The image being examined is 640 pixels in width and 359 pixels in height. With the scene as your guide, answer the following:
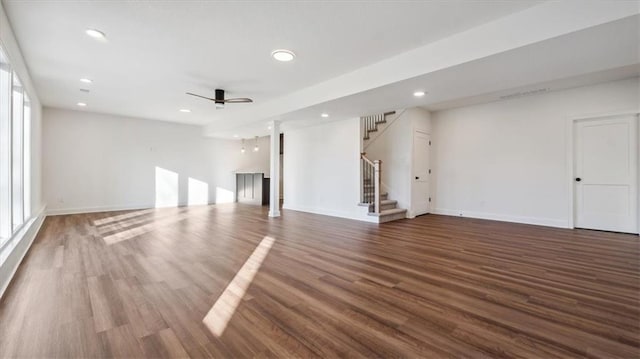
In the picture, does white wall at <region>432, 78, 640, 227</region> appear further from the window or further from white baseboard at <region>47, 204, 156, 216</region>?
white baseboard at <region>47, 204, 156, 216</region>

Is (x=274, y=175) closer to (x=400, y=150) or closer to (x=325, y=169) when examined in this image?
(x=325, y=169)

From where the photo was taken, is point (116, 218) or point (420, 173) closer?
point (116, 218)

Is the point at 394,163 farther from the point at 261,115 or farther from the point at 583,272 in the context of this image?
the point at 583,272

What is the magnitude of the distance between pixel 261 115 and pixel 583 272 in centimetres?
595

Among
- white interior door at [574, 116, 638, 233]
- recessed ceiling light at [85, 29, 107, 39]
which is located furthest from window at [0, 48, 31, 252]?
white interior door at [574, 116, 638, 233]

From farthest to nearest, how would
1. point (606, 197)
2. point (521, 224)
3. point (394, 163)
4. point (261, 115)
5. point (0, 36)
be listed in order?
point (394, 163)
point (261, 115)
point (521, 224)
point (606, 197)
point (0, 36)

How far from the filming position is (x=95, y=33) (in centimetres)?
311

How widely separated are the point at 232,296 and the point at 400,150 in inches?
216

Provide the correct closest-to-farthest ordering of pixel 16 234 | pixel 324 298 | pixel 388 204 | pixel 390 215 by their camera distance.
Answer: pixel 324 298
pixel 16 234
pixel 390 215
pixel 388 204

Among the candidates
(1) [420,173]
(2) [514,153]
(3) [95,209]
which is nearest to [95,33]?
(3) [95,209]

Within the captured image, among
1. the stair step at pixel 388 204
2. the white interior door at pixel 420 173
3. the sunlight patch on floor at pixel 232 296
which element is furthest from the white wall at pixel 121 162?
the white interior door at pixel 420 173

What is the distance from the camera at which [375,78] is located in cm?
400

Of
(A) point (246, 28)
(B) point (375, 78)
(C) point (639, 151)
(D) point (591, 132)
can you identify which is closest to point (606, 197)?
(C) point (639, 151)

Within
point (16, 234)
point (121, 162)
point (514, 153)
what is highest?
point (514, 153)
